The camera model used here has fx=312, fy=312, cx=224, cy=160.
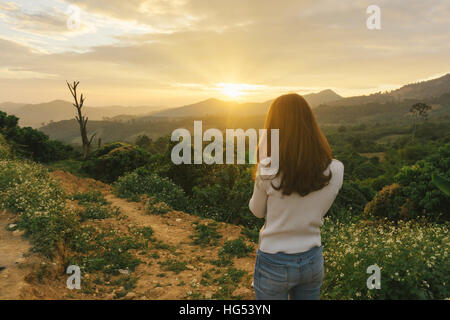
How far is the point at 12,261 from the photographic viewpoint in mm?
4422

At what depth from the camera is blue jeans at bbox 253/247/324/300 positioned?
2.00 m

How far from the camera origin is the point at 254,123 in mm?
94875

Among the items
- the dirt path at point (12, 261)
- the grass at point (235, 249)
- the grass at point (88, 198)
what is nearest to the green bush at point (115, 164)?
the grass at point (88, 198)

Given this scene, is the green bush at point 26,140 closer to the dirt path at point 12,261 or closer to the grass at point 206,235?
the dirt path at point 12,261

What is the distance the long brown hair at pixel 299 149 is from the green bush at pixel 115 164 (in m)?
16.3

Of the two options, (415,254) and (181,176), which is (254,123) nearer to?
(181,176)

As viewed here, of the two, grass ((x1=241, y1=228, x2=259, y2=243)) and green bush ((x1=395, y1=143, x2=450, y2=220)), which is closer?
grass ((x1=241, y1=228, x2=259, y2=243))

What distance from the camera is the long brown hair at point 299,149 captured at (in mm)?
1885

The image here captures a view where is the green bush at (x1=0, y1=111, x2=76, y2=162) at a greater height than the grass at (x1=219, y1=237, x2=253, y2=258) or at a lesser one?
greater

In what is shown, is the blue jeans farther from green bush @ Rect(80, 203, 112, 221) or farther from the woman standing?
green bush @ Rect(80, 203, 112, 221)

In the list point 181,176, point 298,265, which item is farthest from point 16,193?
point 298,265
